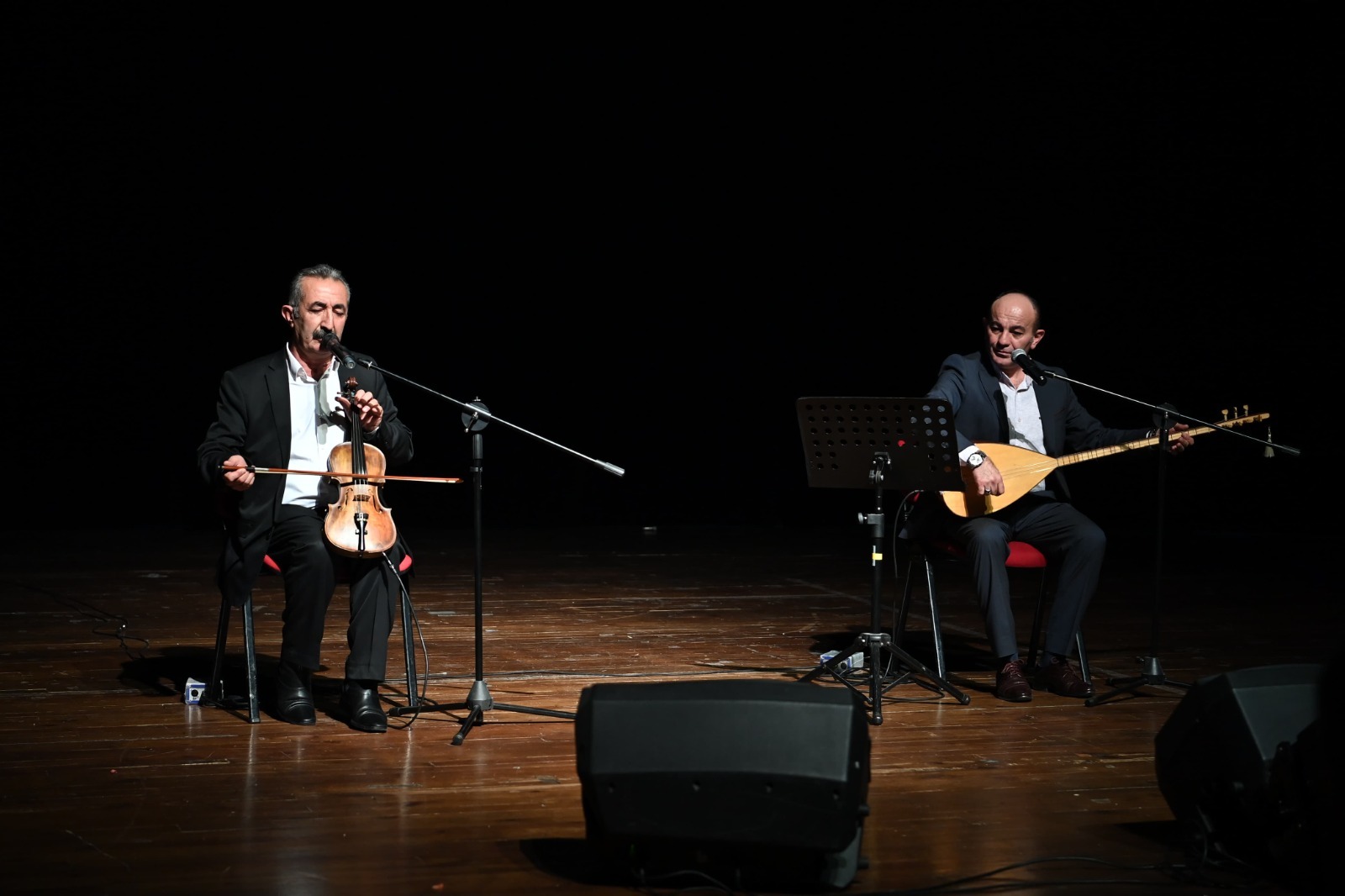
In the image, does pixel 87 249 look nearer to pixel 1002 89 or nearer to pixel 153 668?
pixel 153 668

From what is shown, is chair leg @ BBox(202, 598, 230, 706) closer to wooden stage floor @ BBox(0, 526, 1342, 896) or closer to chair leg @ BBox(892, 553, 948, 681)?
wooden stage floor @ BBox(0, 526, 1342, 896)

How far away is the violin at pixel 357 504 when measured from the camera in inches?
132

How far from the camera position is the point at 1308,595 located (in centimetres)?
591

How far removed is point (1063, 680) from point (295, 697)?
84.0 inches

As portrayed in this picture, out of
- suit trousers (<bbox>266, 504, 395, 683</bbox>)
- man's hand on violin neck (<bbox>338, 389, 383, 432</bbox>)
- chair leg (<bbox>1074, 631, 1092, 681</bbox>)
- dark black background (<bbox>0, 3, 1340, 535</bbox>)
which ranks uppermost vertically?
dark black background (<bbox>0, 3, 1340, 535</bbox>)

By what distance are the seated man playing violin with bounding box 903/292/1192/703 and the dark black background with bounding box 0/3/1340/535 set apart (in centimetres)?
430

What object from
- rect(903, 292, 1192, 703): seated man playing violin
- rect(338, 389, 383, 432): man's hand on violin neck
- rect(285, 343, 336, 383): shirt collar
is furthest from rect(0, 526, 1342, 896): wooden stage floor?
rect(285, 343, 336, 383): shirt collar

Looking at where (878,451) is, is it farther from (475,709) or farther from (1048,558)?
(475,709)

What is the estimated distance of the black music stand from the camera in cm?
350

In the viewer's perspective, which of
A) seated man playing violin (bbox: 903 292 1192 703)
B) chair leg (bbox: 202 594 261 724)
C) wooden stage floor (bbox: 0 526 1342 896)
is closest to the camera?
wooden stage floor (bbox: 0 526 1342 896)

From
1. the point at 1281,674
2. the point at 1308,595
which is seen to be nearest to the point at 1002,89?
the point at 1308,595

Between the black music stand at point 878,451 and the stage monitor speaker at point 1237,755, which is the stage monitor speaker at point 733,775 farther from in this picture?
the black music stand at point 878,451

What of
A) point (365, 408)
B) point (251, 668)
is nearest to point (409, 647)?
point (251, 668)

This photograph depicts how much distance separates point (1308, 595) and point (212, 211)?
20.6 ft
